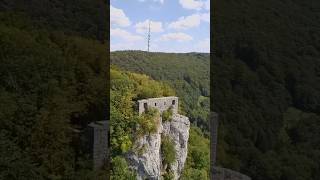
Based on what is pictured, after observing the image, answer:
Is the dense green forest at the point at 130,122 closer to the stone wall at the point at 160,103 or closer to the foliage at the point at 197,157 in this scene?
the foliage at the point at 197,157

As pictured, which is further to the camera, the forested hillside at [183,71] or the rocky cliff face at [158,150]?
the forested hillside at [183,71]

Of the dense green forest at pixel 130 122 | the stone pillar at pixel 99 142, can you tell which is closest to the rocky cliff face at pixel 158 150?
the dense green forest at pixel 130 122

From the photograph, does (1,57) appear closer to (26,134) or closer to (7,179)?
(26,134)

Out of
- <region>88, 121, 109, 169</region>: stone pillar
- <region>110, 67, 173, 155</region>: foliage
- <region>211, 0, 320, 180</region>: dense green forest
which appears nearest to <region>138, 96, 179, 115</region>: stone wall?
<region>110, 67, 173, 155</region>: foliage

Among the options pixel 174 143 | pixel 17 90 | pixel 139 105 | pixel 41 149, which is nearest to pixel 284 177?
pixel 174 143

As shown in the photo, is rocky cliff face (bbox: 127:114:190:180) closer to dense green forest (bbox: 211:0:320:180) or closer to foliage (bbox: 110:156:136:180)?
foliage (bbox: 110:156:136:180)

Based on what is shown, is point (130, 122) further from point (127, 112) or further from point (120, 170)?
point (120, 170)

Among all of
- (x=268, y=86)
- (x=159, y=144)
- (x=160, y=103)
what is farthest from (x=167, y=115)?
(x=268, y=86)
